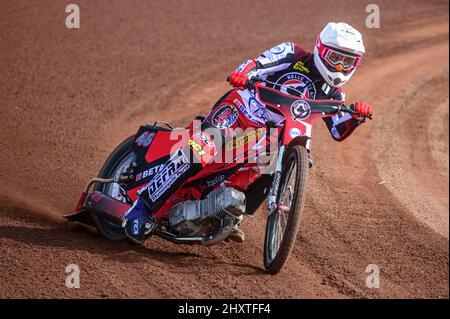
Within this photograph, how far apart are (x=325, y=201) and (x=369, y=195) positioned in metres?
0.87

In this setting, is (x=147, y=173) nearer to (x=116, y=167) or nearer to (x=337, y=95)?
(x=116, y=167)

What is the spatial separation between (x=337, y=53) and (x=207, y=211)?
2.00 meters

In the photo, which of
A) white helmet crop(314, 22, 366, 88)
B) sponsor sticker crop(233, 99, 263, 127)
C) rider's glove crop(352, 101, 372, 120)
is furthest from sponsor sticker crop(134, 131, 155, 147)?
rider's glove crop(352, 101, 372, 120)

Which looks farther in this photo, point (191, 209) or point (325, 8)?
point (325, 8)

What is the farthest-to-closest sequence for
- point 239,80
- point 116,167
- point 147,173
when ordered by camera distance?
point 116,167
point 147,173
point 239,80

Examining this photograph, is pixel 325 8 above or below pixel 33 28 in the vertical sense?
above

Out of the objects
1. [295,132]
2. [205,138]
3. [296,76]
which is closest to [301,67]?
[296,76]

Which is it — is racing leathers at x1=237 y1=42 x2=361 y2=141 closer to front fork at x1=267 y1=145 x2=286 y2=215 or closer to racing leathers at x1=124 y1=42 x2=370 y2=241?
racing leathers at x1=124 y1=42 x2=370 y2=241

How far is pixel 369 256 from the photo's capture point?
25.7ft

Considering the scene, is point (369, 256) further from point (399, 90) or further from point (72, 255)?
point (399, 90)

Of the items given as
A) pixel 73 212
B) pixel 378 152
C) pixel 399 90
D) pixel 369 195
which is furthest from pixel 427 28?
pixel 73 212

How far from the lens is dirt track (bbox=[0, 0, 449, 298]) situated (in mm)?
6652

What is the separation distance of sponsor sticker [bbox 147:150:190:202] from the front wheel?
970mm

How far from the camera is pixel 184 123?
11594 millimetres
